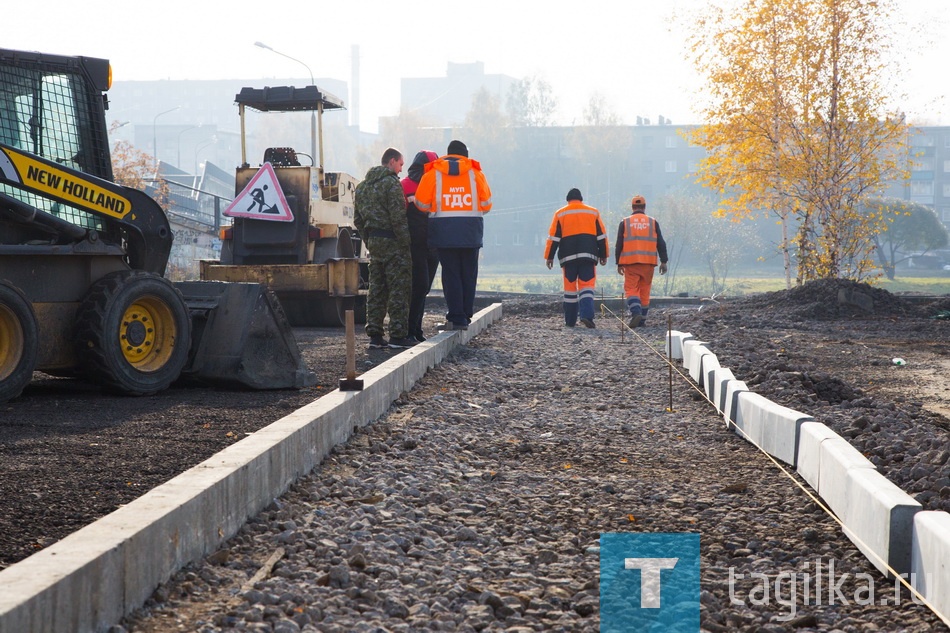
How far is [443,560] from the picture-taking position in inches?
159

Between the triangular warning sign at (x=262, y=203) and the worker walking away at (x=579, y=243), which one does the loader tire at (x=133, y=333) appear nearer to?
the triangular warning sign at (x=262, y=203)

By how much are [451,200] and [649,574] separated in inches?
282

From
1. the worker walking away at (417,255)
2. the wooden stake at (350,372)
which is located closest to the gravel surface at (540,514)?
the wooden stake at (350,372)

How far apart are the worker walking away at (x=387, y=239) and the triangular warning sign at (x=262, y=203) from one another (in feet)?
12.1

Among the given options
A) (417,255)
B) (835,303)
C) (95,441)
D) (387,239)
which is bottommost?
(95,441)

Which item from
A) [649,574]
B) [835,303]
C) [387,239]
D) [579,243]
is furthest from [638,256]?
[649,574]

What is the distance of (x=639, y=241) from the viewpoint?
15.5m

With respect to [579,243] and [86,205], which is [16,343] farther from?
[579,243]

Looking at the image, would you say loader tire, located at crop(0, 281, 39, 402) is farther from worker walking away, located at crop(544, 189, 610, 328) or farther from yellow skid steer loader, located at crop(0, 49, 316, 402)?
worker walking away, located at crop(544, 189, 610, 328)

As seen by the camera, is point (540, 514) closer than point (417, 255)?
Yes

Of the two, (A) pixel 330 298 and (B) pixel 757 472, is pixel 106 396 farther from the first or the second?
(A) pixel 330 298

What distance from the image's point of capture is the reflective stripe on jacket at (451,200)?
10617mm

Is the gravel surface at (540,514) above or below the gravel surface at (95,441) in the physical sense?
below

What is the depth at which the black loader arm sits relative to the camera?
22.9ft
